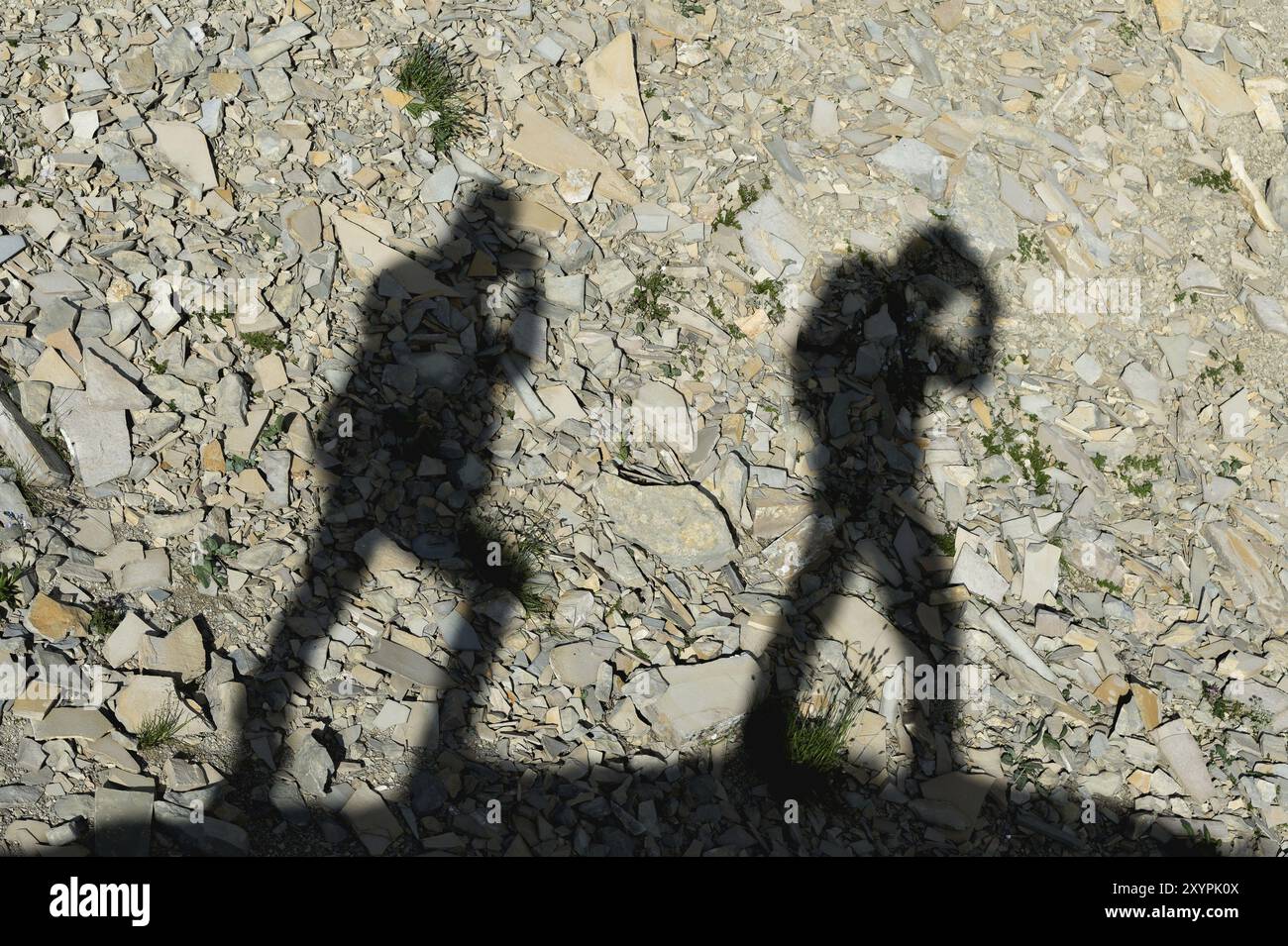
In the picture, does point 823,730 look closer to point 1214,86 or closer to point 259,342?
point 259,342

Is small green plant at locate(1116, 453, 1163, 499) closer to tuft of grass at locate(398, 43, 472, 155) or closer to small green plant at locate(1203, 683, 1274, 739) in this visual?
small green plant at locate(1203, 683, 1274, 739)

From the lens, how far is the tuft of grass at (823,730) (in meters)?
5.43

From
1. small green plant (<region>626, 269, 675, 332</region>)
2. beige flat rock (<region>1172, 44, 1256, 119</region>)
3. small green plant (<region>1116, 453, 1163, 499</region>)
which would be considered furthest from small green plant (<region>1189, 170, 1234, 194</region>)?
small green plant (<region>626, 269, 675, 332</region>)

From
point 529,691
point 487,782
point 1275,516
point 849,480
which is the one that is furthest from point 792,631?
point 1275,516

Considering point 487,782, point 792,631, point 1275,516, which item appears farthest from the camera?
point 1275,516

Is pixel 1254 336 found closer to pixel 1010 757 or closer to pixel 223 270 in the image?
pixel 1010 757

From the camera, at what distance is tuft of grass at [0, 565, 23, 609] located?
4.83m

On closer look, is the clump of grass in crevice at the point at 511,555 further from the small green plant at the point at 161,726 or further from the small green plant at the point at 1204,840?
the small green plant at the point at 1204,840

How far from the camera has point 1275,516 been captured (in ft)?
23.6

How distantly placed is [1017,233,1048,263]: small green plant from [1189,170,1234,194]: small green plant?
1786 mm

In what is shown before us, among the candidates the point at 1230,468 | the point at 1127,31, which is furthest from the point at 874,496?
the point at 1127,31

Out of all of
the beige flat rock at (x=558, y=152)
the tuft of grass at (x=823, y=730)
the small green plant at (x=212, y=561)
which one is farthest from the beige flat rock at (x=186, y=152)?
the tuft of grass at (x=823, y=730)

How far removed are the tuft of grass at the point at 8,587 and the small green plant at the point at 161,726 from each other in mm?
965
